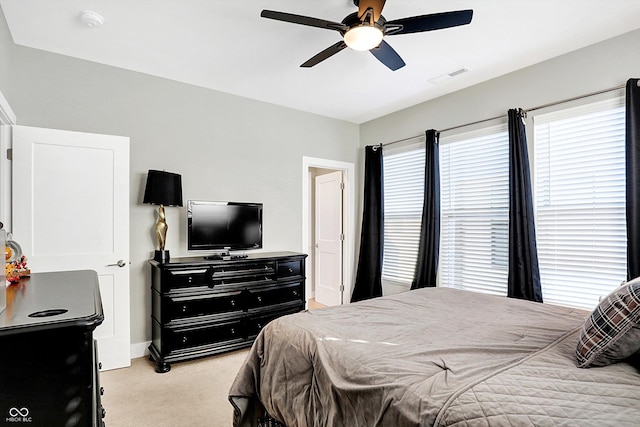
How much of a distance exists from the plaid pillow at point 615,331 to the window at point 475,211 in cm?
227

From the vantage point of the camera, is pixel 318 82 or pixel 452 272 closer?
pixel 318 82

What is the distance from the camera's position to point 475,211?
3.74 meters

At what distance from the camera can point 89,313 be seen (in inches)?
43.4

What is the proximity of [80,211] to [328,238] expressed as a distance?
11.1 feet

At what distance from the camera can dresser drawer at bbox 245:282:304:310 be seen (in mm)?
3604

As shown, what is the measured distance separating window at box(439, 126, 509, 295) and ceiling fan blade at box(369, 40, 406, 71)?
62.2 inches

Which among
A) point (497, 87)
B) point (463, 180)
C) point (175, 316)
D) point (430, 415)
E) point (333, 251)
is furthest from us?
point (333, 251)

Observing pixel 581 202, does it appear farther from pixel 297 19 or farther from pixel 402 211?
pixel 297 19

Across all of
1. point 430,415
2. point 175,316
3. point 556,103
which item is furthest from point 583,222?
point 175,316

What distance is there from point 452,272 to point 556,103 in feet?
6.49

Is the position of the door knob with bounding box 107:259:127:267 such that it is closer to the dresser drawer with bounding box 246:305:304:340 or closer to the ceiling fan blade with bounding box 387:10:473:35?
the dresser drawer with bounding box 246:305:304:340

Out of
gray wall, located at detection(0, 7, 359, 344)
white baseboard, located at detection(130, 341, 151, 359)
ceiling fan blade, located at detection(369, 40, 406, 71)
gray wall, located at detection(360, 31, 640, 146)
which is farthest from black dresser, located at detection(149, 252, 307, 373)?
gray wall, located at detection(360, 31, 640, 146)

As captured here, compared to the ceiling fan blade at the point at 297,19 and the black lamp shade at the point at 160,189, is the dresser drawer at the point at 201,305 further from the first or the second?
the ceiling fan blade at the point at 297,19

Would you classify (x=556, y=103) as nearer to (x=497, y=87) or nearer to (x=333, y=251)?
(x=497, y=87)
